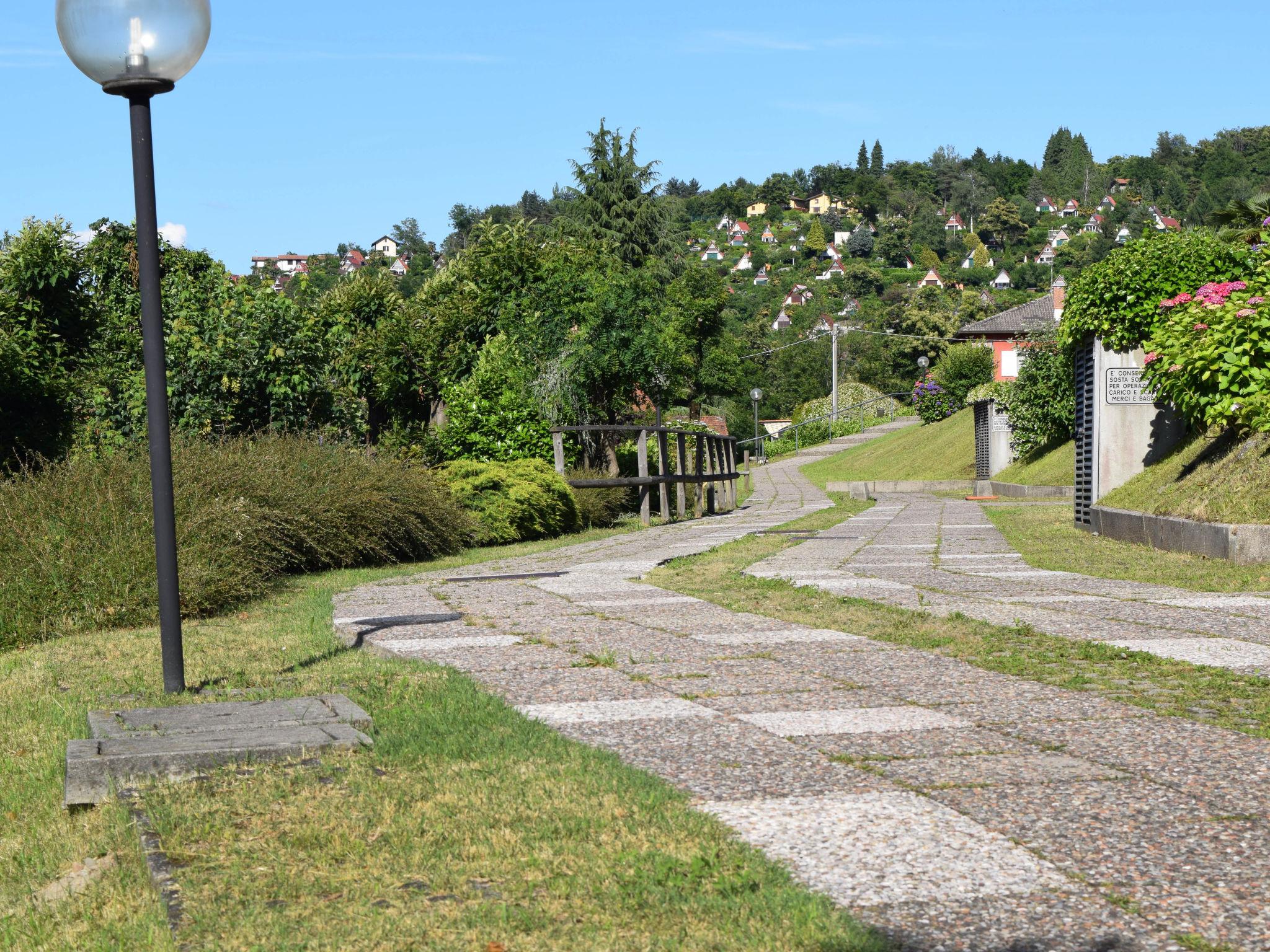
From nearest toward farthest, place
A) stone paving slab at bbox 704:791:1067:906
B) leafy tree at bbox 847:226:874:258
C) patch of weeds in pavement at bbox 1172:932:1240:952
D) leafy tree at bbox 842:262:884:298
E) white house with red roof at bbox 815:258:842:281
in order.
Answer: patch of weeds in pavement at bbox 1172:932:1240:952, stone paving slab at bbox 704:791:1067:906, leafy tree at bbox 842:262:884:298, white house with red roof at bbox 815:258:842:281, leafy tree at bbox 847:226:874:258

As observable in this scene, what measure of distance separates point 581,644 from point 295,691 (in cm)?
174

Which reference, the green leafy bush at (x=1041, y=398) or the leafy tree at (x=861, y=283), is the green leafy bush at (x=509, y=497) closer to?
the green leafy bush at (x=1041, y=398)

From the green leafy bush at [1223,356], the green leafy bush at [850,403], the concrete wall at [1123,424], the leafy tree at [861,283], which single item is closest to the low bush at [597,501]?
the concrete wall at [1123,424]

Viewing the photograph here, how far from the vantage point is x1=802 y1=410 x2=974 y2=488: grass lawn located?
3966 centimetres

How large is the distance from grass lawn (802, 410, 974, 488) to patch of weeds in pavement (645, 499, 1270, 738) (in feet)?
96.4

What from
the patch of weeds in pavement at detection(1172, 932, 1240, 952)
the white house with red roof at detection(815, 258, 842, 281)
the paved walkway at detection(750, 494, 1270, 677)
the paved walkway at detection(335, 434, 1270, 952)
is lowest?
the paved walkway at detection(750, 494, 1270, 677)

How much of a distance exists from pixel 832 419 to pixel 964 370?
35.1 ft

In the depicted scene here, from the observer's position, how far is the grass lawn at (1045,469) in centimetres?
2717

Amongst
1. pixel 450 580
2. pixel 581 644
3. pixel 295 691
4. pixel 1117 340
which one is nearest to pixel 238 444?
pixel 450 580

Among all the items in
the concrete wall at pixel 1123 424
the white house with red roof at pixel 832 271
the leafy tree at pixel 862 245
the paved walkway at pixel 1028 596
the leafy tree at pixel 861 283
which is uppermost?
the leafy tree at pixel 862 245

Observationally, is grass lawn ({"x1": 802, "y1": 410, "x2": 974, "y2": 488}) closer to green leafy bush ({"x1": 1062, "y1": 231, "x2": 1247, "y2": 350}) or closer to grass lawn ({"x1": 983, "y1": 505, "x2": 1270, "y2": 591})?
green leafy bush ({"x1": 1062, "y1": 231, "x2": 1247, "y2": 350})

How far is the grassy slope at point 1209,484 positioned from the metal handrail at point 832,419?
4447 cm

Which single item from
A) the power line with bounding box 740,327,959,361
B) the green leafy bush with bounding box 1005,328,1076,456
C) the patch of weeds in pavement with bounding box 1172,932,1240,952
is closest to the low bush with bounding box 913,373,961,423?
the power line with bounding box 740,327,959,361

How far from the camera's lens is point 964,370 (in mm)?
53656
